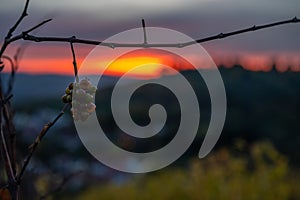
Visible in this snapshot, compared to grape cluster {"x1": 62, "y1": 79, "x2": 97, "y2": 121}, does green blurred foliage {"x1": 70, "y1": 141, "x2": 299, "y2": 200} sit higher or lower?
lower

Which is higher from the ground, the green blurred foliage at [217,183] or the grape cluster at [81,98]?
the grape cluster at [81,98]

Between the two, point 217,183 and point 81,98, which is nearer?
point 81,98

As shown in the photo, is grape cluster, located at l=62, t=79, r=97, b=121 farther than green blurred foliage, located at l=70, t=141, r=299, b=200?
No

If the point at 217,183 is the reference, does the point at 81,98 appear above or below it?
above

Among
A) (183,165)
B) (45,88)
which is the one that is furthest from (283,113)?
(45,88)

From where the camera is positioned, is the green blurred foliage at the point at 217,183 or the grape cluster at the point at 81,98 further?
the green blurred foliage at the point at 217,183
